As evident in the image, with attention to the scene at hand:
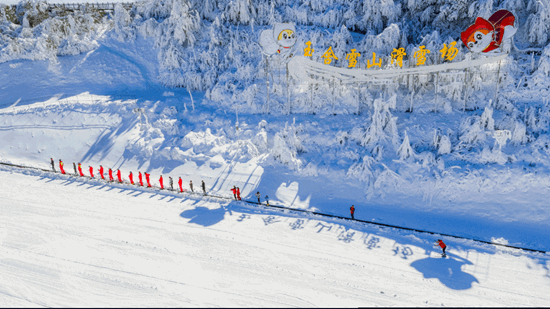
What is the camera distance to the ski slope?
12.8m

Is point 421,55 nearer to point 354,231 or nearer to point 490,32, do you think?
point 490,32

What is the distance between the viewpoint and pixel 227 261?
14656mm

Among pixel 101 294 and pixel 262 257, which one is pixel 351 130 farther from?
pixel 101 294

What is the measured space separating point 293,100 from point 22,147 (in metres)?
21.4

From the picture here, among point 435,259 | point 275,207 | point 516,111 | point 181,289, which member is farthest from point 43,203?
point 516,111

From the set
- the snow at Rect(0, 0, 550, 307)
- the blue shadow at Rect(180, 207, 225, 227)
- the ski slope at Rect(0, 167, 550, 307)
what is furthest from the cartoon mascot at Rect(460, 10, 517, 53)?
the blue shadow at Rect(180, 207, 225, 227)

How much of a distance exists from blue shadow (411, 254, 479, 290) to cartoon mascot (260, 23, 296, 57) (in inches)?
697

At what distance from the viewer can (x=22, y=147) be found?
25.1 metres

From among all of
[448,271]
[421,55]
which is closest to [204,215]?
[448,271]

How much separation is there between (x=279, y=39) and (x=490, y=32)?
14.9 meters

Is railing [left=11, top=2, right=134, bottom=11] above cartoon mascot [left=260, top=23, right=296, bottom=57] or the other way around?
above

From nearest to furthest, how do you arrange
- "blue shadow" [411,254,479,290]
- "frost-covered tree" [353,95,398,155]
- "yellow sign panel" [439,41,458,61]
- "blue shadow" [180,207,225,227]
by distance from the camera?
"blue shadow" [411,254,479,290] → "blue shadow" [180,207,225,227] → "frost-covered tree" [353,95,398,155] → "yellow sign panel" [439,41,458,61]

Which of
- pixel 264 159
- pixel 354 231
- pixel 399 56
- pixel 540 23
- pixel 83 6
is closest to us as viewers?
pixel 354 231

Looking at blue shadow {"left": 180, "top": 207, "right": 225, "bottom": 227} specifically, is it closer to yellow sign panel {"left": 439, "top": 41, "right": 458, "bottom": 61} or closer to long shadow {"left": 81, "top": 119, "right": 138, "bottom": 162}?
long shadow {"left": 81, "top": 119, "right": 138, "bottom": 162}
